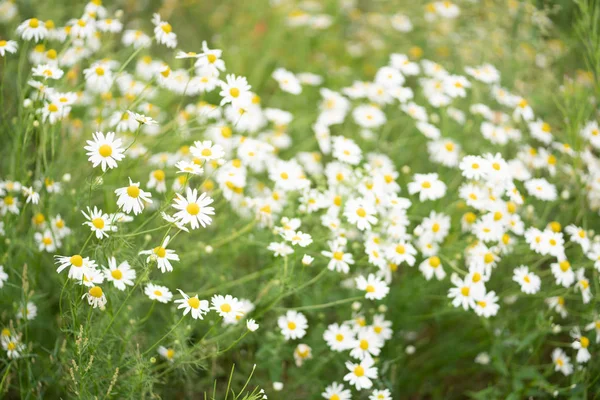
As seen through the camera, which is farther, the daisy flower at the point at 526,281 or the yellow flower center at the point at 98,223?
the daisy flower at the point at 526,281

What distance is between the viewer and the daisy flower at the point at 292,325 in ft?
6.95

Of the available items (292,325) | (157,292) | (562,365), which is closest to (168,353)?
(157,292)

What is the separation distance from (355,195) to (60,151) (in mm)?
1331

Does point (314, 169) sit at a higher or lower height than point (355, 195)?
lower

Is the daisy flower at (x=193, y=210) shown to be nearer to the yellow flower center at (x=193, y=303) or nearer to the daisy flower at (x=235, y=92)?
the yellow flower center at (x=193, y=303)

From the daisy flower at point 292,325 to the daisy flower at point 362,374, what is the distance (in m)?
0.22

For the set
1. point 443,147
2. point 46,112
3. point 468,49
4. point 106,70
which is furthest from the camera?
point 468,49

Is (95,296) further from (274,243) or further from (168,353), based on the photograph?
(274,243)

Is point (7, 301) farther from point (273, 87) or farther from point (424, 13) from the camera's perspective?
point (424, 13)

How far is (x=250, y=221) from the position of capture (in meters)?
2.44

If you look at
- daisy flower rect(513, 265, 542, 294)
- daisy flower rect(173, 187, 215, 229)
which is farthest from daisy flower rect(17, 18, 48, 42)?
daisy flower rect(513, 265, 542, 294)

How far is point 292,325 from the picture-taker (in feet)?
7.07

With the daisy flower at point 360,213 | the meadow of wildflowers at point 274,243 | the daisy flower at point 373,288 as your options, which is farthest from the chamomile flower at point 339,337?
the daisy flower at point 360,213

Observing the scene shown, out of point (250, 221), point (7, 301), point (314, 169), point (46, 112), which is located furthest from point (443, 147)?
point (7, 301)
